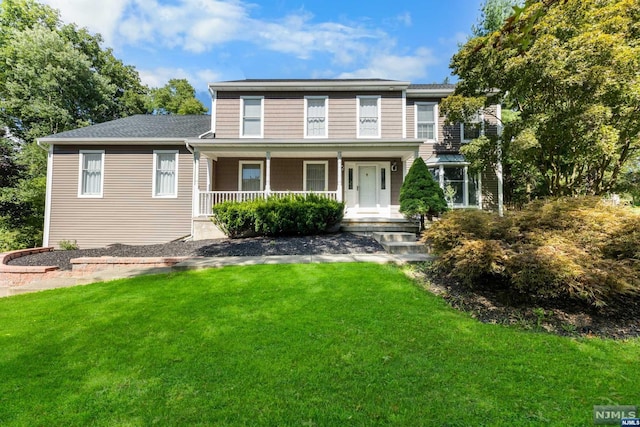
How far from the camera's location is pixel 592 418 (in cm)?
189

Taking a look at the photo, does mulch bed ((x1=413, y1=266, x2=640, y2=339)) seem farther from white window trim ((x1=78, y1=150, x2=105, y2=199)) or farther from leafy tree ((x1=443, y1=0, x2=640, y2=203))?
white window trim ((x1=78, y1=150, x2=105, y2=199))

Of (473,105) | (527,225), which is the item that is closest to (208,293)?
(527,225)

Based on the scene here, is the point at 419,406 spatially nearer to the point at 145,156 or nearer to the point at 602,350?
the point at 602,350

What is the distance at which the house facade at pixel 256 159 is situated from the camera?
11211 millimetres

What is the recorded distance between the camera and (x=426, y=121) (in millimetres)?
12484

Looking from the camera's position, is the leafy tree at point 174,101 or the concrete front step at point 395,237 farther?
the leafy tree at point 174,101

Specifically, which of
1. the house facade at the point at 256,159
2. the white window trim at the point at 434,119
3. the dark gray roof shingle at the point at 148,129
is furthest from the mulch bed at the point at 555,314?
the dark gray roof shingle at the point at 148,129

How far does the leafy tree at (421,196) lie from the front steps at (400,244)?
0.82 m

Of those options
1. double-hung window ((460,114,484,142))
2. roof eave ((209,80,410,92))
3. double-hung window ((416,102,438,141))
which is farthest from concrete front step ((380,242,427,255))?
roof eave ((209,80,410,92))

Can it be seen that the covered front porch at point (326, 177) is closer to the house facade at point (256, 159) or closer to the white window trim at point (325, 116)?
the house facade at point (256, 159)

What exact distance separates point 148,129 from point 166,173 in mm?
2327

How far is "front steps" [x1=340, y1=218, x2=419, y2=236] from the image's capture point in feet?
31.7

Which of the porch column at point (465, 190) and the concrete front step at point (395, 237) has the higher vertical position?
the porch column at point (465, 190)

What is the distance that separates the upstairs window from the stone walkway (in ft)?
23.0
